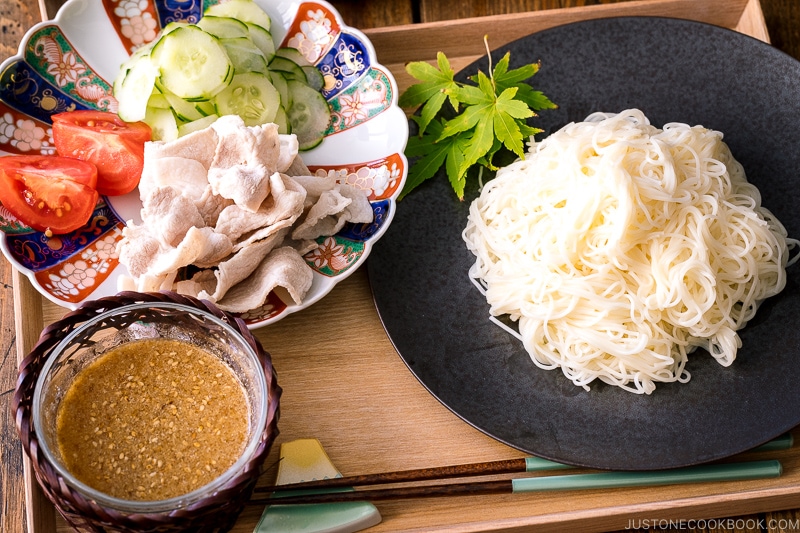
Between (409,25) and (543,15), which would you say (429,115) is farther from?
(543,15)

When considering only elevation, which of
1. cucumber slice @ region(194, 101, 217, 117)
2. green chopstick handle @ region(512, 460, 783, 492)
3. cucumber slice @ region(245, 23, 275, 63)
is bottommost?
green chopstick handle @ region(512, 460, 783, 492)

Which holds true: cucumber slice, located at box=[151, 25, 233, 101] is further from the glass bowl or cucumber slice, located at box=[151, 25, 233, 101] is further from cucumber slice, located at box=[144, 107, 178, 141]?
the glass bowl

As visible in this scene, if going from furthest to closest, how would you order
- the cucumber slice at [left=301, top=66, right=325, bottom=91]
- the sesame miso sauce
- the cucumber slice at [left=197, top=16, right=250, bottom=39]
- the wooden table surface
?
the cucumber slice at [left=301, top=66, right=325, bottom=91] < the cucumber slice at [left=197, top=16, right=250, bottom=39] < the wooden table surface < the sesame miso sauce

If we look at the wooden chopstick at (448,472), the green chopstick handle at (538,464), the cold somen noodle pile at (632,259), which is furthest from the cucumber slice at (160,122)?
the green chopstick handle at (538,464)

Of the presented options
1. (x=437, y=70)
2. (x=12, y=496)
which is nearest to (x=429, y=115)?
(x=437, y=70)

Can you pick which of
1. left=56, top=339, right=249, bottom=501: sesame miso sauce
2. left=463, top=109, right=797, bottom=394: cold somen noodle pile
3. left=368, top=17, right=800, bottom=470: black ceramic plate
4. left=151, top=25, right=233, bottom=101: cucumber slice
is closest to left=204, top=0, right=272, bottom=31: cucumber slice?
left=151, top=25, right=233, bottom=101: cucumber slice

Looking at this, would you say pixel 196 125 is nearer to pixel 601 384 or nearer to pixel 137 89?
pixel 137 89

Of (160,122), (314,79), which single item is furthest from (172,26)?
(314,79)
